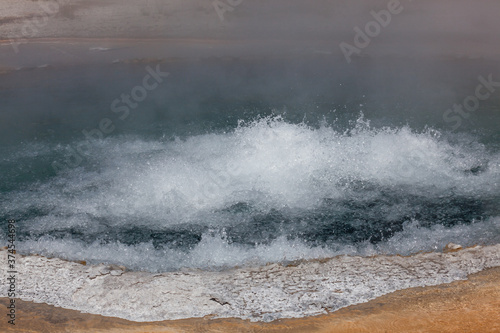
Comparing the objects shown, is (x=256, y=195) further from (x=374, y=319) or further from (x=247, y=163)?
(x=374, y=319)

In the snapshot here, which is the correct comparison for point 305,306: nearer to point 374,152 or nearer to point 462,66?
point 374,152

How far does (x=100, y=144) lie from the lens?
5785 mm

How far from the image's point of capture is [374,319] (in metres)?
3.13

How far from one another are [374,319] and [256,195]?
2.07m

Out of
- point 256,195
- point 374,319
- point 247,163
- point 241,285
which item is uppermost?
point 247,163

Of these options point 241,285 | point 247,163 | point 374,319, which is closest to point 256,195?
point 247,163

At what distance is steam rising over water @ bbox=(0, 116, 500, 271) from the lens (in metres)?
4.16

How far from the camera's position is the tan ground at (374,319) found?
121 inches

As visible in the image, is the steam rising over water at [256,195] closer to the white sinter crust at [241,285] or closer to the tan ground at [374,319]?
the white sinter crust at [241,285]

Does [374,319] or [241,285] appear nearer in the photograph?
[374,319]

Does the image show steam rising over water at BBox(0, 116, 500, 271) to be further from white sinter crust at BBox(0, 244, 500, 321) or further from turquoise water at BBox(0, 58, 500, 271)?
white sinter crust at BBox(0, 244, 500, 321)

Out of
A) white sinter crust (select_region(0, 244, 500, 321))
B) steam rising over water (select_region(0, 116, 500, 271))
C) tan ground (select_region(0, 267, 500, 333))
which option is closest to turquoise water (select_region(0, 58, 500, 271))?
steam rising over water (select_region(0, 116, 500, 271))

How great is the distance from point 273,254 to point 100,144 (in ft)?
9.73

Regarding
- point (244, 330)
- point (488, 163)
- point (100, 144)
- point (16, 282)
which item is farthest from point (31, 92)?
point (488, 163)
